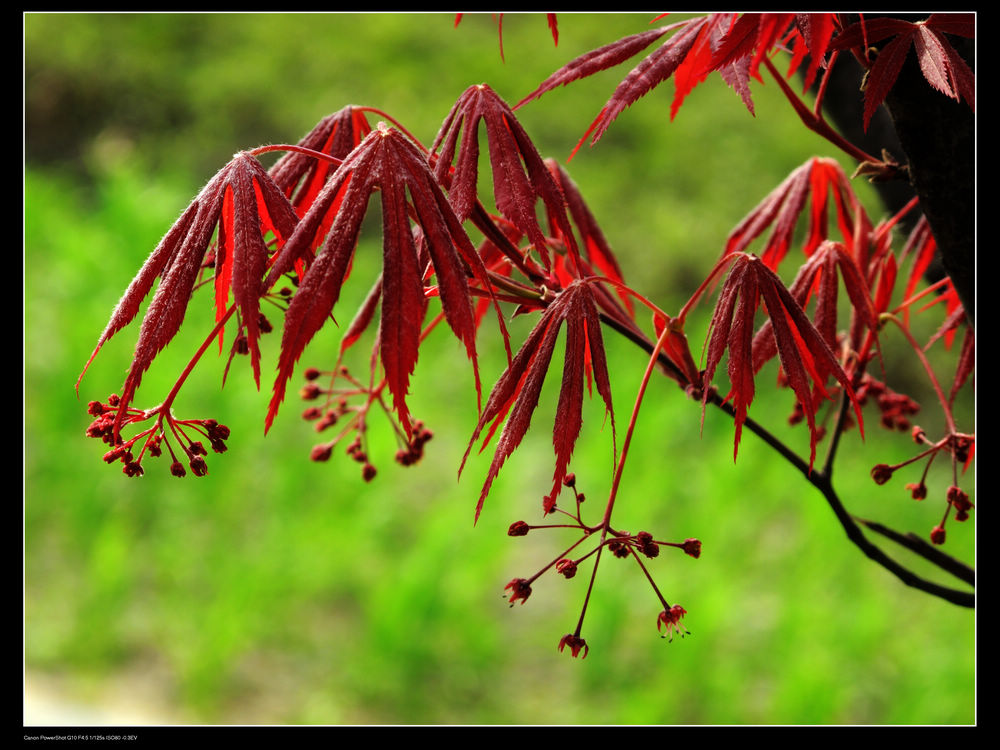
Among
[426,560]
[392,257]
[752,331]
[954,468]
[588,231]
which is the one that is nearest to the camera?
[392,257]

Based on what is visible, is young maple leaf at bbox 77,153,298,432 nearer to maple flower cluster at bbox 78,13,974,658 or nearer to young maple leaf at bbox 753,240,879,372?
maple flower cluster at bbox 78,13,974,658

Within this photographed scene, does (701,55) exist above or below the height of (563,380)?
above

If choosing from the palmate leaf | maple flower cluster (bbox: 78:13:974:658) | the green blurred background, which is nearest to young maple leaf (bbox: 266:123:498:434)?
maple flower cluster (bbox: 78:13:974:658)

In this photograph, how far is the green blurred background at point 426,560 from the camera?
228 cm

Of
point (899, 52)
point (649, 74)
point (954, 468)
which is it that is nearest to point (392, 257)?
point (649, 74)

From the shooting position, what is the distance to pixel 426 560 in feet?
7.88

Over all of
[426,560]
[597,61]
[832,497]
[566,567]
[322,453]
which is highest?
[426,560]

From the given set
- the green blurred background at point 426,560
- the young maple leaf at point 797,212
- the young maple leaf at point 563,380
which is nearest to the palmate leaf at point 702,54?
the young maple leaf at point 563,380

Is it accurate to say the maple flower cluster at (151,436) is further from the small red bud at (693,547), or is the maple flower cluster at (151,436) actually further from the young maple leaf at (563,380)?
the small red bud at (693,547)

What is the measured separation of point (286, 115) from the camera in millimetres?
4320

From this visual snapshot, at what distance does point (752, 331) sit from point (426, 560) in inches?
73.5

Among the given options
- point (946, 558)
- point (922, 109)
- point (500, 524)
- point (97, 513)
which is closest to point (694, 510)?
point (500, 524)

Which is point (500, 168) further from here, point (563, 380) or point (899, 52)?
point (899, 52)

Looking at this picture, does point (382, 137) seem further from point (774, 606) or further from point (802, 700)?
point (774, 606)
